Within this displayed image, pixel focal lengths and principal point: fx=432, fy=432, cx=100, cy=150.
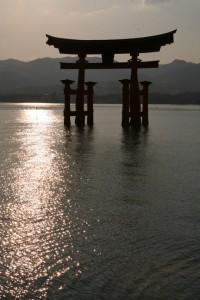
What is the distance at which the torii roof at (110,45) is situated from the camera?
2036 cm

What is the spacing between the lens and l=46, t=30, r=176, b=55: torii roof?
2036 cm

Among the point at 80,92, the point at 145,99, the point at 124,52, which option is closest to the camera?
the point at 124,52

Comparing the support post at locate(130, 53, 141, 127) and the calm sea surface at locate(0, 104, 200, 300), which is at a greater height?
the support post at locate(130, 53, 141, 127)

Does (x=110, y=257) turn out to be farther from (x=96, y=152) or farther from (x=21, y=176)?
(x=96, y=152)

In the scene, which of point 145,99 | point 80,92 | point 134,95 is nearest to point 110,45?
point 134,95

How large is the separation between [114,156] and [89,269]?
7.89 meters

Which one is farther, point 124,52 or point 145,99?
point 145,99

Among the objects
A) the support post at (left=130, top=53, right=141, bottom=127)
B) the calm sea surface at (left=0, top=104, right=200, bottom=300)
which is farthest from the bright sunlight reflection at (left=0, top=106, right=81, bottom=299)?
the support post at (left=130, top=53, right=141, bottom=127)

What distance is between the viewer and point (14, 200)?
19.3ft

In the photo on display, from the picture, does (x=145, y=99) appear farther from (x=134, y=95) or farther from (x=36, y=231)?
(x=36, y=231)

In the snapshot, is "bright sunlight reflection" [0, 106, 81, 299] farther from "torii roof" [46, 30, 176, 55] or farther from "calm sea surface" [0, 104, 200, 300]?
"torii roof" [46, 30, 176, 55]

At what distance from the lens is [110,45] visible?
2139 cm

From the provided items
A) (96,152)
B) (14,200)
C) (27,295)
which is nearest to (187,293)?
(27,295)

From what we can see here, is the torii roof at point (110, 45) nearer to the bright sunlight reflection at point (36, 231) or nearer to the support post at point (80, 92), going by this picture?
the support post at point (80, 92)
